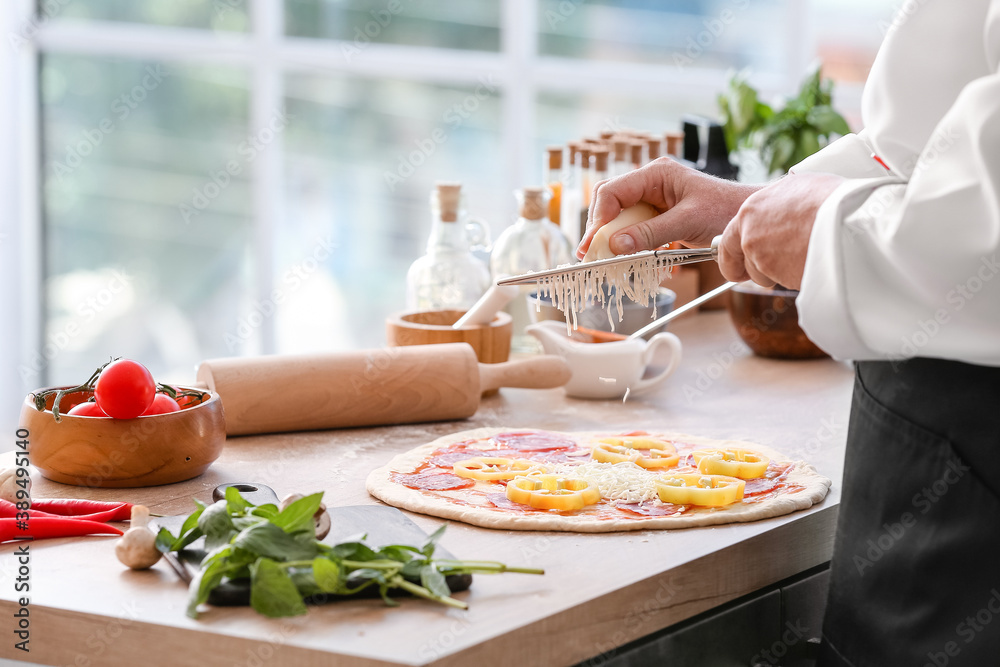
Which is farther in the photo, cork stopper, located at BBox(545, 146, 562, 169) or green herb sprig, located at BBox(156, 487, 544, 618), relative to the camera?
cork stopper, located at BBox(545, 146, 562, 169)

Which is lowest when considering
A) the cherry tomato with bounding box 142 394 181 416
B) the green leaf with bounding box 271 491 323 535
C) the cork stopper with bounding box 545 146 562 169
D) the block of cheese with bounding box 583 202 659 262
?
the green leaf with bounding box 271 491 323 535

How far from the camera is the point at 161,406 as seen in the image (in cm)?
113

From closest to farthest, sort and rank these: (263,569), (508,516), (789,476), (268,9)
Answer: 1. (263,569)
2. (508,516)
3. (789,476)
4. (268,9)

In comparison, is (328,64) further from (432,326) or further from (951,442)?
(951,442)

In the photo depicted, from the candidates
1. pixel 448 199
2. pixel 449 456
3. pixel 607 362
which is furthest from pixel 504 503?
pixel 448 199

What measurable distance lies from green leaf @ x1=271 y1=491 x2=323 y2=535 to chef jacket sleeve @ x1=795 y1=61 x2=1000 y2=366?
1.41ft

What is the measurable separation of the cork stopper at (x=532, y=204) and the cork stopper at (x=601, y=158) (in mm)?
162

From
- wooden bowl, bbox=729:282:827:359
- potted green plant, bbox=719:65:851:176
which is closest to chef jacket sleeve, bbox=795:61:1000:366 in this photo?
wooden bowl, bbox=729:282:827:359

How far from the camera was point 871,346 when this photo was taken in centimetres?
87

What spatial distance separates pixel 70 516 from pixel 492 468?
44 cm

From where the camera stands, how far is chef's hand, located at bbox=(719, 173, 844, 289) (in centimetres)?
92

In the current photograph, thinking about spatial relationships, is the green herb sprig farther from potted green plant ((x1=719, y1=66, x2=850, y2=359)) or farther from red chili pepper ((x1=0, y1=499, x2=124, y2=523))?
potted green plant ((x1=719, y1=66, x2=850, y2=359))

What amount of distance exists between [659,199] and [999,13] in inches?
18.9

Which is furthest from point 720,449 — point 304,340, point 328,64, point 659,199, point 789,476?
point 304,340
